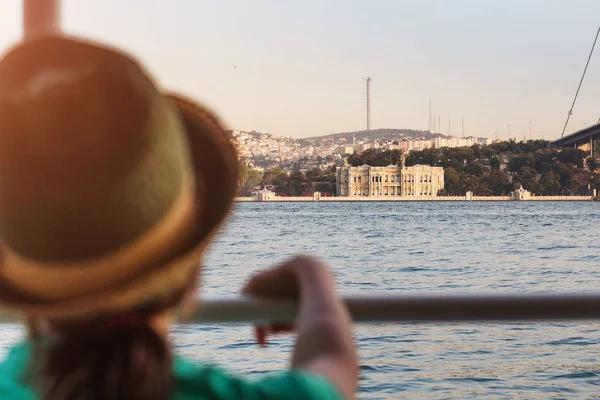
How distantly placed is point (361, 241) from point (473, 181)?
125 feet

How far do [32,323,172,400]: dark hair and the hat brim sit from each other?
0.5 inches

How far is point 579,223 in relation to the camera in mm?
48625

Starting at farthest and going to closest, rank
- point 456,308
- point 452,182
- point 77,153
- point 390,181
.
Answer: point 390,181
point 452,182
point 456,308
point 77,153

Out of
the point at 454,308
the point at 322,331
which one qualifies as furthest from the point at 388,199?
the point at 322,331

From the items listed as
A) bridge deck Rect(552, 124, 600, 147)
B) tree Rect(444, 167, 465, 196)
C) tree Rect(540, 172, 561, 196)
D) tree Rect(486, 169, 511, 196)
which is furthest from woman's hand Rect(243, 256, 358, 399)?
tree Rect(444, 167, 465, 196)

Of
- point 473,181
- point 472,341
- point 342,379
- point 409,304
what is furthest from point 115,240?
point 473,181

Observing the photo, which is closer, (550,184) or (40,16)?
(40,16)

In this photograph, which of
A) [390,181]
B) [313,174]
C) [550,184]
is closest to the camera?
[550,184]

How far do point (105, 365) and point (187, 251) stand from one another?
73mm

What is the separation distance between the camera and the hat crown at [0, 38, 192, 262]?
16.9 inches

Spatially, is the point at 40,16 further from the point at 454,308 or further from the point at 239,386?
the point at 239,386

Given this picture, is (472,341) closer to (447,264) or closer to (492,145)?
(447,264)

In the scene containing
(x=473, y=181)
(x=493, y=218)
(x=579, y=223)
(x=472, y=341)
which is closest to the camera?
(x=472, y=341)

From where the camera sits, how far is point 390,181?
76.6m
